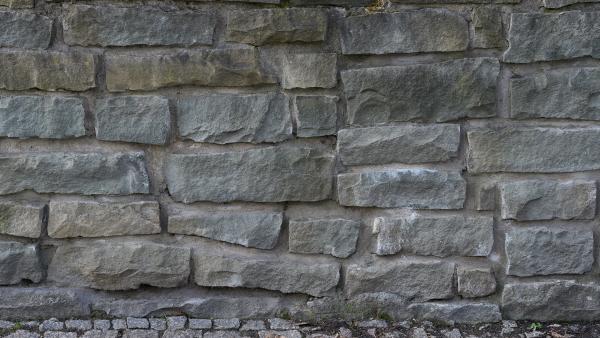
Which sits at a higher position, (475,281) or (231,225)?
(231,225)

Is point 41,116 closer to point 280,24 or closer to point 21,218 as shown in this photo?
point 21,218

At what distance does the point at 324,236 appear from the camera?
9.23ft

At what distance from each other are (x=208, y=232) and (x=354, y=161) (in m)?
0.65

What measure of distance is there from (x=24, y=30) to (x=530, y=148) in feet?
6.64

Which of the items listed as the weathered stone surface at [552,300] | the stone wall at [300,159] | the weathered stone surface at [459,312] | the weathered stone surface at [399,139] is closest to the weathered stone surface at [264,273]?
the stone wall at [300,159]

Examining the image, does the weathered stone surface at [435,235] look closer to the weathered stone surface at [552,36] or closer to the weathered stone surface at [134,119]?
the weathered stone surface at [552,36]

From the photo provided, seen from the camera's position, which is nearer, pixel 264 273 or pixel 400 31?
pixel 400 31

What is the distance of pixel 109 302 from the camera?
9.34ft

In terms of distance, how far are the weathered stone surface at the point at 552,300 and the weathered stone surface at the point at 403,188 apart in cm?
45

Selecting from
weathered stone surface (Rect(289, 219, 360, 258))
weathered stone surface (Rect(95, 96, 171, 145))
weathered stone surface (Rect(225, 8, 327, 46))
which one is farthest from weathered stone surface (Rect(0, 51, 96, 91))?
weathered stone surface (Rect(289, 219, 360, 258))

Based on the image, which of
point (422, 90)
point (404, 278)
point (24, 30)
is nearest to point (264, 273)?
point (404, 278)

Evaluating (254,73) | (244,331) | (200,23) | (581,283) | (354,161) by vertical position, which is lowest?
(244,331)

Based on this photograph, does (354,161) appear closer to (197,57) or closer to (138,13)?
(197,57)

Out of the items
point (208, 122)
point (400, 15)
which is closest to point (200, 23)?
point (208, 122)
